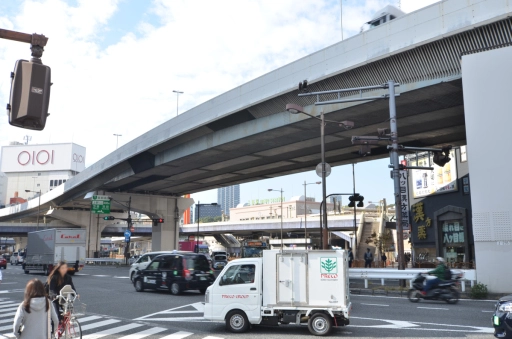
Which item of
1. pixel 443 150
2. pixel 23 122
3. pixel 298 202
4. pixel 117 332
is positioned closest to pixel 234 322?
pixel 117 332

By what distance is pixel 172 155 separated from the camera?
121 feet

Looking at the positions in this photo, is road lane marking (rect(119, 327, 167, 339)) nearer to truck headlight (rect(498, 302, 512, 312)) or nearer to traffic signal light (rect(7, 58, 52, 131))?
traffic signal light (rect(7, 58, 52, 131))

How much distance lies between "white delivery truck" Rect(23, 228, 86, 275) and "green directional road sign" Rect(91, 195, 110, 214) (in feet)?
33.0

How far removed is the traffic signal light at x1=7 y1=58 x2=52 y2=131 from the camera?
5008 millimetres

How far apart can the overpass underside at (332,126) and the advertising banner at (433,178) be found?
10.9 ft

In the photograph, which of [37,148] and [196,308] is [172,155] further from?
[37,148]

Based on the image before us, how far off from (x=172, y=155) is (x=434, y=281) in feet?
77.0

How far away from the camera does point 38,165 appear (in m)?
135

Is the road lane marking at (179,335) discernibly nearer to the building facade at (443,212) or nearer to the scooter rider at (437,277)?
the scooter rider at (437,277)

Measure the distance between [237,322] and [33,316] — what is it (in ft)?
19.8

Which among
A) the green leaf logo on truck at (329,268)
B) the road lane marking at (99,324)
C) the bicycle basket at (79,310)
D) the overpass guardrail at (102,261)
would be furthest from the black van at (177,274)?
the overpass guardrail at (102,261)

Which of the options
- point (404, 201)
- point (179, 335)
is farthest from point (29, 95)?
point (404, 201)

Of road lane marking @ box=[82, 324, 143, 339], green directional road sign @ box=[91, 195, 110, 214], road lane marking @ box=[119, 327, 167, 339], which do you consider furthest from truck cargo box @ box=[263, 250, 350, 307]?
green directional road sign @ box=[91, 195, 110, 214]

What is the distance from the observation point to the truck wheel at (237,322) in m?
11.7
